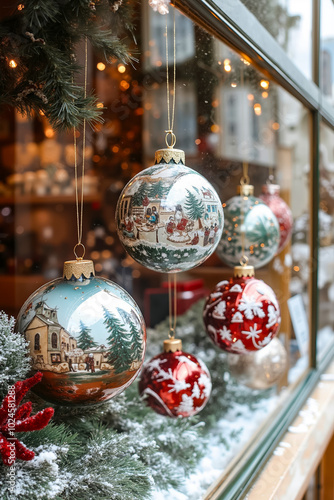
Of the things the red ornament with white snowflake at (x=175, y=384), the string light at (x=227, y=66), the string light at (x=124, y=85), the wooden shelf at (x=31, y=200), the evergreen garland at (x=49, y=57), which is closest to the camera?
the evergreen garland at (x=49, y=57)

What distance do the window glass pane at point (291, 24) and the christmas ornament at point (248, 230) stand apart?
0.52 meters

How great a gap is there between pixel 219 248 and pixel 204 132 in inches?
20.2

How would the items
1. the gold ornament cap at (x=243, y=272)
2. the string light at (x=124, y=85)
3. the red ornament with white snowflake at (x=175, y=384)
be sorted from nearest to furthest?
the red ornament with white snowflake at (x=175, y=384) < the gold ornament cap at (x=243, y=272) < the string light at (x=124, y=85)

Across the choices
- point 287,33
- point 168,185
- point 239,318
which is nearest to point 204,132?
point 287,33

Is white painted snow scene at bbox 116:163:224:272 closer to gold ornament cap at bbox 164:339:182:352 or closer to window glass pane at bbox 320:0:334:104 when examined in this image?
gold ornament cap at bbox 164:339:182:352

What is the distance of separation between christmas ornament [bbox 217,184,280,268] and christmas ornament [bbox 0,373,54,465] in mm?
648

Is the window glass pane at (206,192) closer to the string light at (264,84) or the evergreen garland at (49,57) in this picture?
the string light at (264,84)

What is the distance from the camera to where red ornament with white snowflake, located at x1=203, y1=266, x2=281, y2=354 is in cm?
99

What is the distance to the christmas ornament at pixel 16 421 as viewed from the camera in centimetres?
61

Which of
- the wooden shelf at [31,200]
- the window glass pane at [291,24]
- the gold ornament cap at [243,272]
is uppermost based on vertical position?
the window glass pane at [291,24]

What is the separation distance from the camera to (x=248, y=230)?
1.13m

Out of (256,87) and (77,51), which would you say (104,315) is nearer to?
(77,51)

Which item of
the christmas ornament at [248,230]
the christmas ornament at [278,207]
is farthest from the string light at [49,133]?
the christmas ornament at [248,230]

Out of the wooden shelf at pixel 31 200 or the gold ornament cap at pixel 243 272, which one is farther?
the wooden shelf at pixel 31 200
